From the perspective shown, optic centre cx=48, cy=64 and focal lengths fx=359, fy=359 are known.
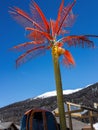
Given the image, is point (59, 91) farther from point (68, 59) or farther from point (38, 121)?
point (68, 59)

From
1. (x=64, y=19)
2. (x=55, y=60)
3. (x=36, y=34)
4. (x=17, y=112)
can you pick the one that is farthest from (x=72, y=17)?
(x=17, y=112)

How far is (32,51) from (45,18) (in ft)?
4.05

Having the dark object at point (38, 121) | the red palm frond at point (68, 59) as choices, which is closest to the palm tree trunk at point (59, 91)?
the red palm frond at point (68, 59)

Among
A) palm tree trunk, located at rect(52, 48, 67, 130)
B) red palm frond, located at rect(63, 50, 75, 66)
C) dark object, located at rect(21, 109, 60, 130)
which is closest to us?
palm tree trunk, located at rect(52, 48, 67, 130)

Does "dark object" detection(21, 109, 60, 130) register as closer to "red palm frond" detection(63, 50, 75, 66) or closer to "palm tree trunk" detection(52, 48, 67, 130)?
"palm tree trunk" detection(52, 48, 67, 130)

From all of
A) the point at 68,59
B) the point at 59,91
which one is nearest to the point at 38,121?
the point at 59,91

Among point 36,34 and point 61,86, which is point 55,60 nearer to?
point 61,86

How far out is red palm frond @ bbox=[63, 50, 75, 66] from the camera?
41.0ft

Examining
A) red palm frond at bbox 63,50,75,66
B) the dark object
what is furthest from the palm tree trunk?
the dark object

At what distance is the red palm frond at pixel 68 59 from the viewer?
41.0 ft

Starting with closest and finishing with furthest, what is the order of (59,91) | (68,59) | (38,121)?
(59,91)
(38,121)
(68,59)

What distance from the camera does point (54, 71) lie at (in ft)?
36.3

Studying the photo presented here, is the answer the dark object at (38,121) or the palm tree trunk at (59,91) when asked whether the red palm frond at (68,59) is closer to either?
the palm tree trunk at (59,91)

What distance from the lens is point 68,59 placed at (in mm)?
12609
